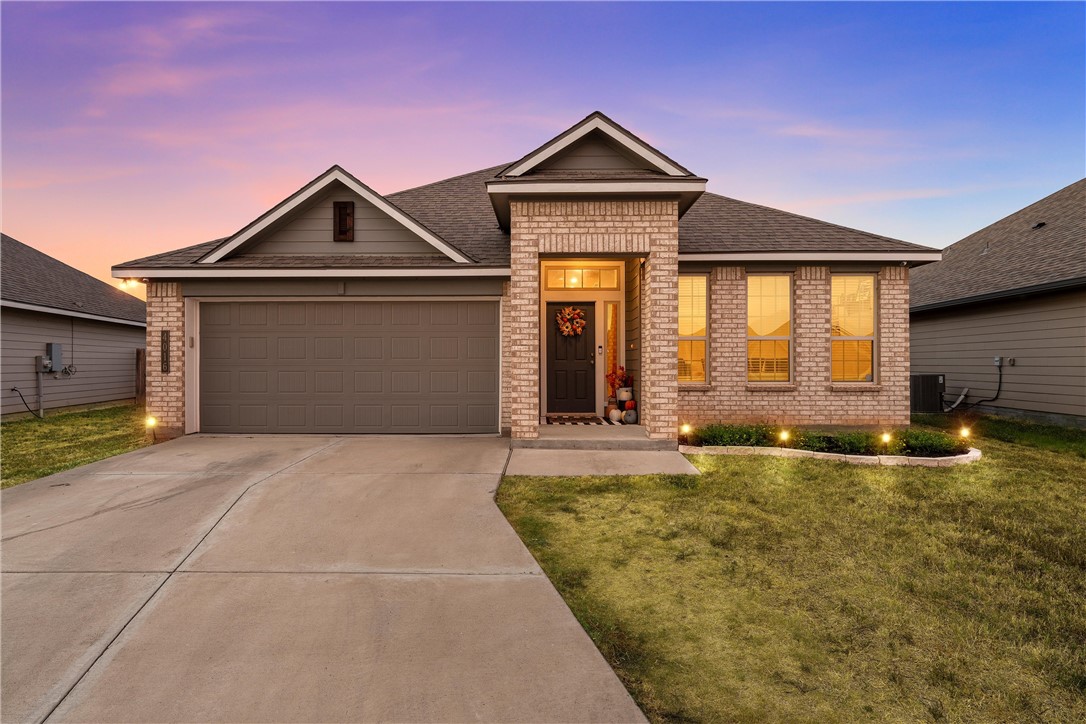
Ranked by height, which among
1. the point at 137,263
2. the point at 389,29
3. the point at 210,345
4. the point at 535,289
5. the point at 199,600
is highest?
the point at 389,29

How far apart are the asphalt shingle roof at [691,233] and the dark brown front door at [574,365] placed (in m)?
2.13

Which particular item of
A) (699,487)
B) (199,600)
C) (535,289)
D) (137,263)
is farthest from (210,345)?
(699,487)

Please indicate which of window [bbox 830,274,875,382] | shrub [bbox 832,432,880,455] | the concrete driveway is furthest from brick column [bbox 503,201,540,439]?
window [bbox 830,274,875,382]

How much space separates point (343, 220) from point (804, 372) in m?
9.98

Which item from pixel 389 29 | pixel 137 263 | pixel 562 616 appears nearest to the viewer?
pixel 562 616

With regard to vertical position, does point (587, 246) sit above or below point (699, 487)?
above

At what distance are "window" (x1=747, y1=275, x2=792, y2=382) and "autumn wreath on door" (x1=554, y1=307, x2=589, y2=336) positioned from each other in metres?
3.54

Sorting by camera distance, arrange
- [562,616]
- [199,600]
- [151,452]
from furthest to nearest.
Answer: [151,452] → [199,600] → [562,616]

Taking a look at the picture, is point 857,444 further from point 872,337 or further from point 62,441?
point 62,441

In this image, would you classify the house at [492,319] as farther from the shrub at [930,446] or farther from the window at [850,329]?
the shrub at [930,446]

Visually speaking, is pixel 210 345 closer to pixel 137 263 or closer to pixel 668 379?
pixel 137 263

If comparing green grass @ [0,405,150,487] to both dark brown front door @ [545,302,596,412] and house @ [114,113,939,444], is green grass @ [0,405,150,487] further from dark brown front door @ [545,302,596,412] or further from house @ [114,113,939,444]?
dark brown front door @ [545,302,596,412]

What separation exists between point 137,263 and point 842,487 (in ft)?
40.7

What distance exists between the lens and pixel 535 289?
7.63 m
